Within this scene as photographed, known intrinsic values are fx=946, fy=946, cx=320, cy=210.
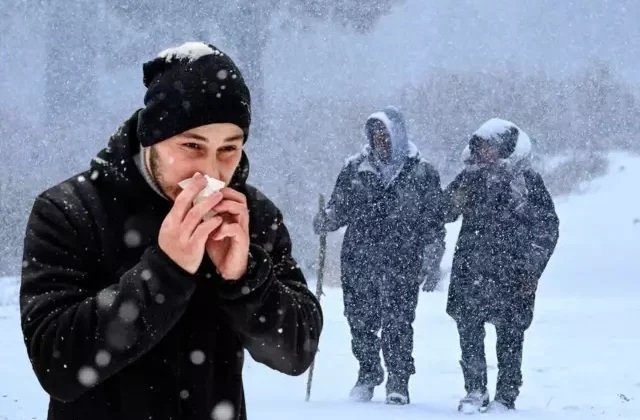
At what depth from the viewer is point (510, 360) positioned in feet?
24.4

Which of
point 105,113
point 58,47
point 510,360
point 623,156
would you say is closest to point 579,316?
point 510,360

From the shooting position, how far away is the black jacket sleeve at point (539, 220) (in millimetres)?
7305

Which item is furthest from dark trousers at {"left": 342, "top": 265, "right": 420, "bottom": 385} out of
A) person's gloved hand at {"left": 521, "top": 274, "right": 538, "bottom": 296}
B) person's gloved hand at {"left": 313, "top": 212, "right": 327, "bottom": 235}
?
person's gloved hand at {"left": 521, "top": 274, "right": 538, "bottom": 296}

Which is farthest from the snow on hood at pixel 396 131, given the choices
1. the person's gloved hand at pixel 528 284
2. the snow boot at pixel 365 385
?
the snow boot at pixel 365 385

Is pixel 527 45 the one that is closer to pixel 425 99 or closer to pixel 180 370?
pixel 425 99

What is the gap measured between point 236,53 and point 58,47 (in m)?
8.64

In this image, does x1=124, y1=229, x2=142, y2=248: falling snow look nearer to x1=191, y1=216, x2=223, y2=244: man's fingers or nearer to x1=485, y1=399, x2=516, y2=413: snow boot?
x1=191, y1=216, x2=223, y2=244: man's fingers

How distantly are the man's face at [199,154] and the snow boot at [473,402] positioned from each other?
18.6 feet

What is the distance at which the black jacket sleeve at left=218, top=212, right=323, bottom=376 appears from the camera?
1.94 meters

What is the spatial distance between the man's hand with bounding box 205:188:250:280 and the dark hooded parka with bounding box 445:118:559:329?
18.7ft

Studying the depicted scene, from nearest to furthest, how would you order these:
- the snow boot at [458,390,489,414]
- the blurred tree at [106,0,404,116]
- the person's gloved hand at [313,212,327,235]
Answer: the snow boot at [458,390,489,414]
the person's gloved hand at [313,212,327,235]
the blurred tree at [106,0,404,116]

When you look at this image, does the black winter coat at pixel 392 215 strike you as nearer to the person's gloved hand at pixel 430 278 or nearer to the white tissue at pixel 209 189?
the person's gloved hand at pixel 430 278

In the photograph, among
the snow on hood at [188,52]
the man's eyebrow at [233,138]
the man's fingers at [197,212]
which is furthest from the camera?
the snow on hood at [188,52]

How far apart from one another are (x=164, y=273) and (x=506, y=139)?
6001 millimetres
